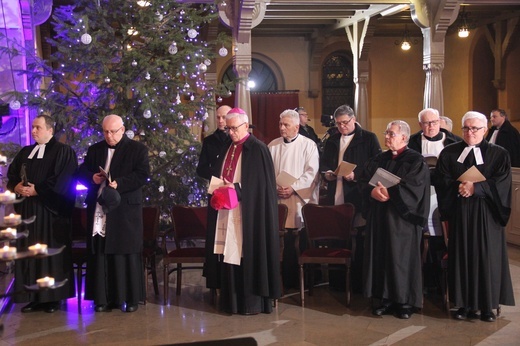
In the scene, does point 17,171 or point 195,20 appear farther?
point 195,20

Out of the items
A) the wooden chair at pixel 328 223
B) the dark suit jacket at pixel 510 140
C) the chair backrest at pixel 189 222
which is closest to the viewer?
the wooden chair at pixel 328 223

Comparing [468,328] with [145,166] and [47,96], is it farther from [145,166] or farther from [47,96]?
[47,96]

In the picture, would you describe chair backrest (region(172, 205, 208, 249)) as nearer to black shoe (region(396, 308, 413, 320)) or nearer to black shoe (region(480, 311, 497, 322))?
black shoe (region(396, 308, 413, 320))

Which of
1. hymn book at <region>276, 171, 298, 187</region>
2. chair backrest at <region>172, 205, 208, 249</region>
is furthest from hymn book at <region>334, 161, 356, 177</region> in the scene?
chair backrest at <region>172, 205, 208, 249</region>

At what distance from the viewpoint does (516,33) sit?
16.1 m

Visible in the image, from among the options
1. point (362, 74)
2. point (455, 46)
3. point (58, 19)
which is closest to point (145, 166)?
point (58, 19)

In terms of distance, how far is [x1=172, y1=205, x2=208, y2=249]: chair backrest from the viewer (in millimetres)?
7160

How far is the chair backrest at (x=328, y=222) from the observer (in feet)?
22.6

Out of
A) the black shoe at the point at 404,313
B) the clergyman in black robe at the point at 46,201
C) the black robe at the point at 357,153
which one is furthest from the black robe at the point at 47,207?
the black shoe at the point at 404,313

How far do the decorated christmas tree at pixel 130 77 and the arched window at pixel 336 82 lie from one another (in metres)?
10.6

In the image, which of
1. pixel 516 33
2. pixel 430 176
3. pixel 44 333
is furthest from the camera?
pixel 516 33

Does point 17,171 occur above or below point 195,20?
below

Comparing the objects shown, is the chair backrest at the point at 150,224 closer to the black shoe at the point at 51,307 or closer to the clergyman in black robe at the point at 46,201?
the clergyman in black robe at the point at 46,201

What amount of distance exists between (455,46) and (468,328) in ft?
44.0
